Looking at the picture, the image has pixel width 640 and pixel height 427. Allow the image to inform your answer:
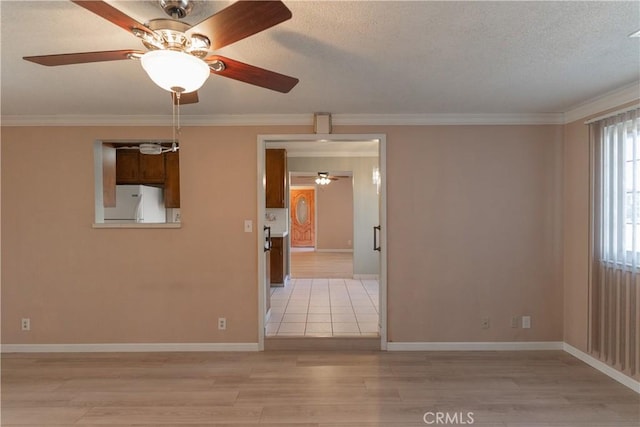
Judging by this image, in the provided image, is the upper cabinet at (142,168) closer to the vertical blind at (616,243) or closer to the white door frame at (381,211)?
the white door frame at (381,211)

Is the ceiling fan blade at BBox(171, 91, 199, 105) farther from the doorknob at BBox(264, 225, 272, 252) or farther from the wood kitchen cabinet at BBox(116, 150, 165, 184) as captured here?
the wood kitchen cabinet at BBox(116, 150, 165, 184)

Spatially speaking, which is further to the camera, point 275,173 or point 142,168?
point 275,173

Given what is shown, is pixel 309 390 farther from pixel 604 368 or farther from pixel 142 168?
pixel 142 168

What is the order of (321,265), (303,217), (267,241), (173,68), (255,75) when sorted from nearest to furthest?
(173,68) → (255,75) → (267,241) → (321,265) → (303,217)

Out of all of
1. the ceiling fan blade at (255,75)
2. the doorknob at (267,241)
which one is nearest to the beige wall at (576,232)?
the ceiling fan blade at (255,75)

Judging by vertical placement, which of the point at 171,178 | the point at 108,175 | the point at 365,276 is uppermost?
the point at 171,178

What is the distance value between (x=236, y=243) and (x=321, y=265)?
5.03m

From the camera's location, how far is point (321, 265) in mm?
8258

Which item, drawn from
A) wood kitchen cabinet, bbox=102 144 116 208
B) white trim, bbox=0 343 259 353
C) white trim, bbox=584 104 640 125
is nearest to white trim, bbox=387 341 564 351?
white trim, bbox=0 343 259 353

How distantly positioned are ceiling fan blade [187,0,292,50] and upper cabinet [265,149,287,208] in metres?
4.22

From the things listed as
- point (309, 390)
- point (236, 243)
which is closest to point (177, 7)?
point (236, 243)

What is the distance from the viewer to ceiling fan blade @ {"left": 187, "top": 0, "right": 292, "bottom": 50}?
1171mm

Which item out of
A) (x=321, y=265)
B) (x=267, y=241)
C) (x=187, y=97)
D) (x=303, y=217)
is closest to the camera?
(x=187, y=97)

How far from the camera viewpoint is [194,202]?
3.38 m
